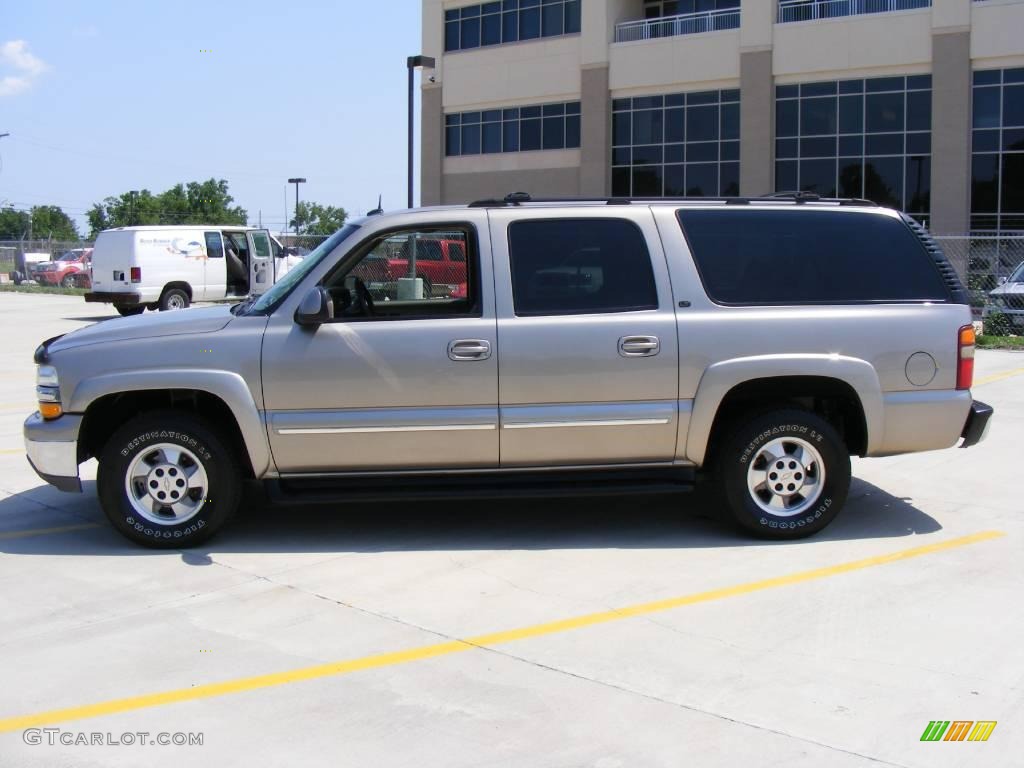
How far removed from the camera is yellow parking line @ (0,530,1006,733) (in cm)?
441

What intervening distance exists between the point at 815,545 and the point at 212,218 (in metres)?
92.9

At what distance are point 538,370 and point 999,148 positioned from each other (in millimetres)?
32655

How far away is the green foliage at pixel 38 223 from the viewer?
105688 mm

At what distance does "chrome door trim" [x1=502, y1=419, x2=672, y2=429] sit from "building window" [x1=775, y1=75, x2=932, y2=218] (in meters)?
31.3

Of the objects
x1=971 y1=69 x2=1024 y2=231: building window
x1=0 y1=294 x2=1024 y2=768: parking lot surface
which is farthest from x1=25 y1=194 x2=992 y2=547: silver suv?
x1=971 y1=69 x2=1024 y2=231: building window

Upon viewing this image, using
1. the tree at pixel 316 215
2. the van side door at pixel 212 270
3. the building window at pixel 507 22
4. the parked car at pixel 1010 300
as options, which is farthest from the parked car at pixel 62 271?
the tree at pixel 316 215

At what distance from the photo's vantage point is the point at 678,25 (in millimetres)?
40375

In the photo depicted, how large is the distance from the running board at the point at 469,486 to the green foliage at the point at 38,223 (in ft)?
345

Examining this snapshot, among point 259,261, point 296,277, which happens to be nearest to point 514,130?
point 259,261

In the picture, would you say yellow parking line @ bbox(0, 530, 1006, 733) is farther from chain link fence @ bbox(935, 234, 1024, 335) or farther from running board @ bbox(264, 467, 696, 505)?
chain link fence @ bbox(935, 234, 1024, 335)

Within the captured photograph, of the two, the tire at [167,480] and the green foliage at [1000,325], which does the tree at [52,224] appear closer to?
the green foliage at [1000,325]

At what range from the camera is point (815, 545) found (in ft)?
22.1

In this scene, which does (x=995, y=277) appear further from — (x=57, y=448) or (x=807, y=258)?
(x=57, y=448)

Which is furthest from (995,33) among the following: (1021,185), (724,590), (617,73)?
(724,590)
